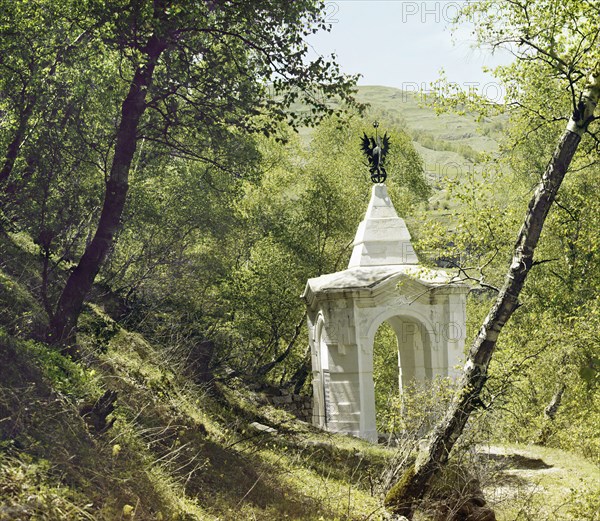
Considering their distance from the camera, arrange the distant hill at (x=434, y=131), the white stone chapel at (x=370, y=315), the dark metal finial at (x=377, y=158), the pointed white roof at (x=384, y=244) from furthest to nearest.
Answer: the distant hill at (x=434, y=131) < the dark metal finial at (x=377, y=158) < the pointed white roof at (x=384, y=244) < the white stone chapel at (x=370, y=315)

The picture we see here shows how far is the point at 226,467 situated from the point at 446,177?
→ 3.99 meters

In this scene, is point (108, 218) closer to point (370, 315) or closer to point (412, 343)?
point (370, 315)

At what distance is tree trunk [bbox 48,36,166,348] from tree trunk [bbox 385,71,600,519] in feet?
13.8

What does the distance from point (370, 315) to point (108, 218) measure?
590 centimetres

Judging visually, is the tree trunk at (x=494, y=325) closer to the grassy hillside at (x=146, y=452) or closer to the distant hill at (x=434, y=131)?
the grassy hillside at (x=146, y=452)

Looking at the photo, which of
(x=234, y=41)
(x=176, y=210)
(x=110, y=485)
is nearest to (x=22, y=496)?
(x=110, y=485)

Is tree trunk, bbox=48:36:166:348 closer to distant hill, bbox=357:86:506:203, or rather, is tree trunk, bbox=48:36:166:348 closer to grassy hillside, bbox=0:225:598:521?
grassy hillside, bbox=0:225:598:521

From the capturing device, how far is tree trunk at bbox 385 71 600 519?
6727 millimetres

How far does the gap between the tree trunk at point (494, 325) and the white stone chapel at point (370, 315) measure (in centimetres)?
501

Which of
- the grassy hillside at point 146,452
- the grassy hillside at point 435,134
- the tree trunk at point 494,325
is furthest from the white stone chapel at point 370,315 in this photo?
→ the tree trunk at point 494,325

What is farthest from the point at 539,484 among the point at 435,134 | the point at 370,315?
the point at 435,134

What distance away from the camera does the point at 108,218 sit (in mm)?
8047

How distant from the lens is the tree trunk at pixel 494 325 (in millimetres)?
6727

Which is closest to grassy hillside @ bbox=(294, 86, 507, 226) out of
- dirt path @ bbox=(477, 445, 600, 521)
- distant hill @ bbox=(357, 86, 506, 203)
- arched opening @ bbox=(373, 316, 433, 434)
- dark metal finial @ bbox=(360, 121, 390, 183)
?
distant hill @ bbox=(357, 86, 506, 203)
